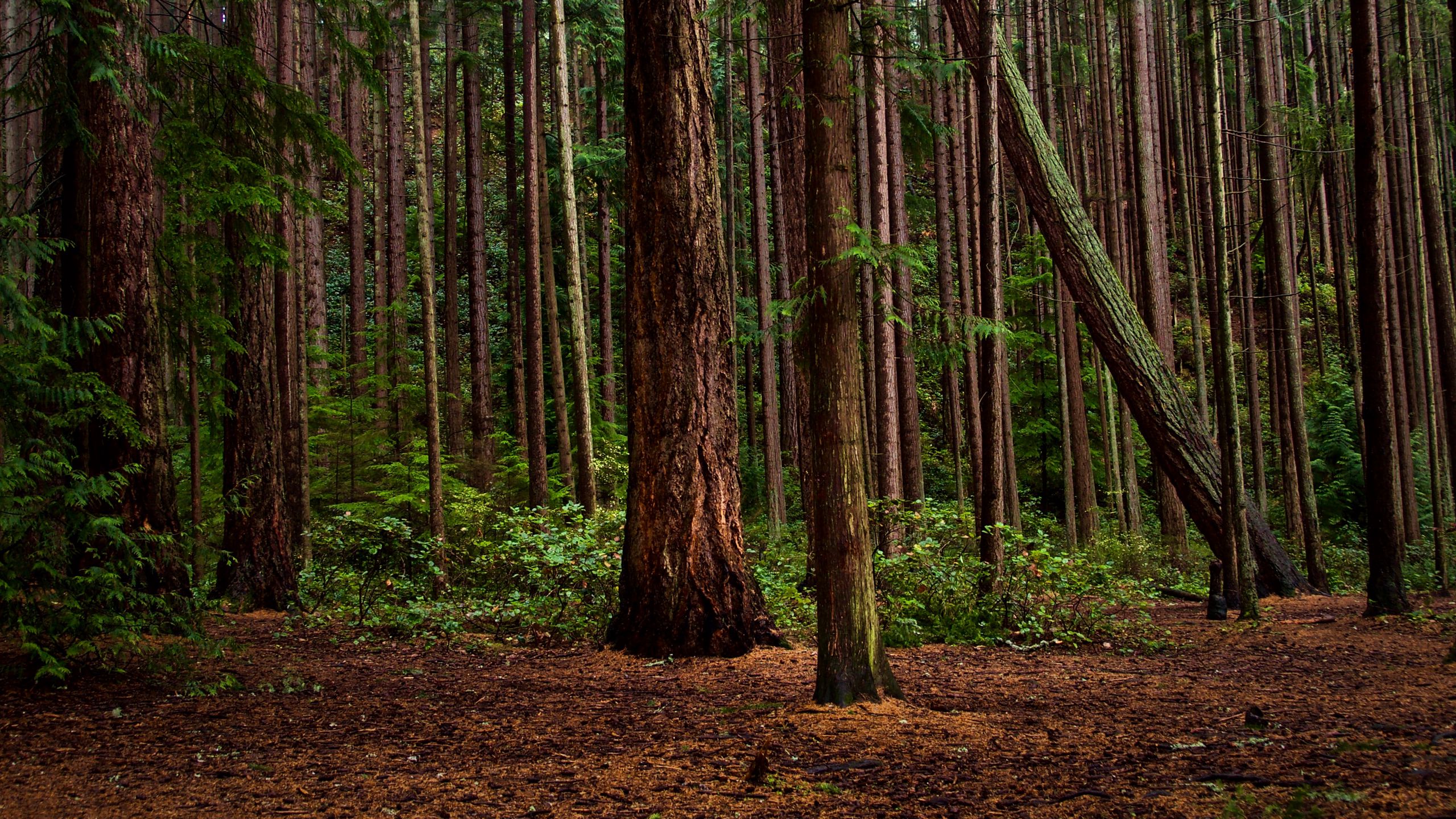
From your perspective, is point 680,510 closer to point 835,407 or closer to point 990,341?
point 835,407

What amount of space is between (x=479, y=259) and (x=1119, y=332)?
567 inches

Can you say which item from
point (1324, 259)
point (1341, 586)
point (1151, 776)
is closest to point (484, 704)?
point (1151, 776)

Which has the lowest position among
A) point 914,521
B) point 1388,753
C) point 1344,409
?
point 1388,753

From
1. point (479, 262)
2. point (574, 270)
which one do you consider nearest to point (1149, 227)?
point (574, 270)

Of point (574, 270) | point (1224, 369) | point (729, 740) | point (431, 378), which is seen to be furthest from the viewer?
point (574, 270)

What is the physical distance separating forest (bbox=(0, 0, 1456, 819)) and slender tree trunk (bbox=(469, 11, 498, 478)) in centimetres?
121

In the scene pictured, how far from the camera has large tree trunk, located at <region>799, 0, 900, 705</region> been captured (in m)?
5.01

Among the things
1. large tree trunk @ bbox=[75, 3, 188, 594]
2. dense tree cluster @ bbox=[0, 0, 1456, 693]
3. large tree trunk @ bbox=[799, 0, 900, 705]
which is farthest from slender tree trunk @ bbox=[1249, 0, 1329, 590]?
large tree trunk @ bbox=[75, 3, 188, 594]

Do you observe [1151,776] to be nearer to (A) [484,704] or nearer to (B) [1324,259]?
(A) [484,704]

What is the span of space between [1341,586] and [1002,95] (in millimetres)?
8943

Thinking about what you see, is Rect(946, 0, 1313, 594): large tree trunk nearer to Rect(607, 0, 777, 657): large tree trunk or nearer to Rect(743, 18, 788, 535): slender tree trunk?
Rect(607, 0, 777, 657): large tree trunk

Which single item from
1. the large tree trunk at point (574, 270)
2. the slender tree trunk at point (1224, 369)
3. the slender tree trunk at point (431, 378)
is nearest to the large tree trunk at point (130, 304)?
the slender tree trunk at point (431, 378)

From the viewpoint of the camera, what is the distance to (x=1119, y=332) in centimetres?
1116

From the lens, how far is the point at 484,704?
5676 millimetres
